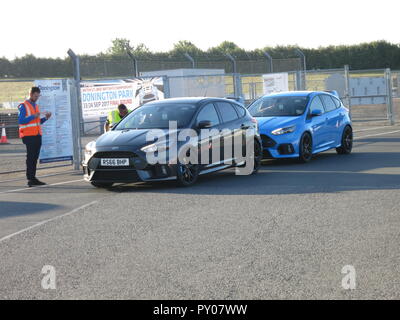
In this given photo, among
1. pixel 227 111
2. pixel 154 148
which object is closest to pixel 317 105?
pixel 227 111

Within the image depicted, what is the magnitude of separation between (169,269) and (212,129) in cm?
699

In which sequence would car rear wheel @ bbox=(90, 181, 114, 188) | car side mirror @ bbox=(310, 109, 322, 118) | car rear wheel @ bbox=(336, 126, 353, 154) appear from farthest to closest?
1. car rear wheel @ bbox=(336, 126, 353, 154)
2. car side mirror @ bbox=(310, 109, 322, 118)
3. car rear wheel @ bbox=(90, 181, 114, 188)

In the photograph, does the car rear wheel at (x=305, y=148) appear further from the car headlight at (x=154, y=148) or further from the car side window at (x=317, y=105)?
the car headlight at (x=154, y=148)

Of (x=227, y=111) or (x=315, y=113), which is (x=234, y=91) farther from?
(x=227, y=111)

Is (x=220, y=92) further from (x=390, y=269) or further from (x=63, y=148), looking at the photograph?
(x=390, y=269)

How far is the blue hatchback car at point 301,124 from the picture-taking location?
615 inches

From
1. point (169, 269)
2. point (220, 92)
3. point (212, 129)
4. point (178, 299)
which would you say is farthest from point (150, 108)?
point (220, 92)

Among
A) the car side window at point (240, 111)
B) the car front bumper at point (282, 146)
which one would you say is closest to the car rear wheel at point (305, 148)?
the car front bumper at point (282, 146)

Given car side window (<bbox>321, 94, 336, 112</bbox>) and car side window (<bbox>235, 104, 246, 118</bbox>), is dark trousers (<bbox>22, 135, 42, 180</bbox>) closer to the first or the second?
car side window (<bbox>235, 104, 246, 118</bbox>)

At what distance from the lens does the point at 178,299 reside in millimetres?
5562

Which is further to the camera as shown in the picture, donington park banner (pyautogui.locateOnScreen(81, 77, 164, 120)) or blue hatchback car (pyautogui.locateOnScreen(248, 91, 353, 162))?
donington park banner (pyautogui.locateOnScreen(81, 77, 164, 120))

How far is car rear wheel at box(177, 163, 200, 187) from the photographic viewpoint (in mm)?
12423

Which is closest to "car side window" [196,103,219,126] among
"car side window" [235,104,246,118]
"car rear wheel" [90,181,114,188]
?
"car side window" [235,104,246,118]

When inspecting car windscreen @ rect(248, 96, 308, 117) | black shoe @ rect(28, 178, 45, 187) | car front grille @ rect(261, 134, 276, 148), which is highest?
car windscreen @ rect(248, 96, 308, 117)
